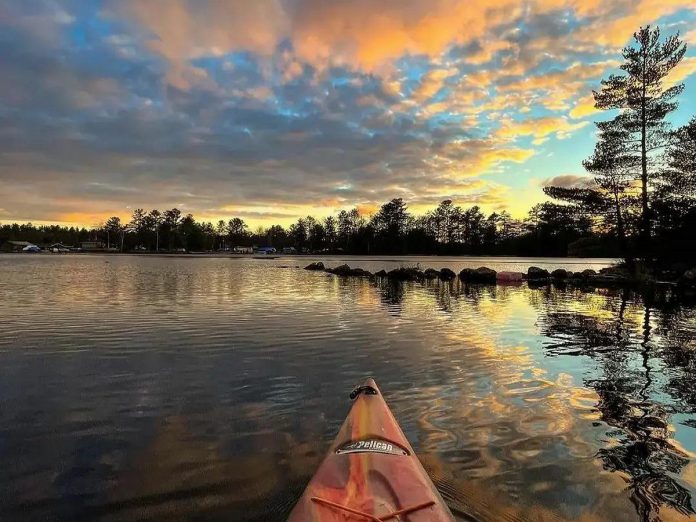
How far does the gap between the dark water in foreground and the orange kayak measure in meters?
0.97

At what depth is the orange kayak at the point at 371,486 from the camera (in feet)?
10.9

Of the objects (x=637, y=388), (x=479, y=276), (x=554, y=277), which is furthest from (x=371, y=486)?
(x=554, y=277)

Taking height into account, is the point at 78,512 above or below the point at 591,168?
below

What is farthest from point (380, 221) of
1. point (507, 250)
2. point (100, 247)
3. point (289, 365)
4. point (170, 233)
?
point (289, 365)

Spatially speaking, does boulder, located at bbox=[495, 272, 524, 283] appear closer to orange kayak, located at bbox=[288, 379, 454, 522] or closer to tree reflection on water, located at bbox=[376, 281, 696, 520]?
tree reflection on water, located at bbox=[376, 281, 696, 520]

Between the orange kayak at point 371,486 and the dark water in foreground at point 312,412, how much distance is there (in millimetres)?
969

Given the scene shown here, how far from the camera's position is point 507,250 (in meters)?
161

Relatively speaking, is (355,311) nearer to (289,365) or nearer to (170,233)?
(289,365)

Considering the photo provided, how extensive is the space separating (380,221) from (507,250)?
49367mm

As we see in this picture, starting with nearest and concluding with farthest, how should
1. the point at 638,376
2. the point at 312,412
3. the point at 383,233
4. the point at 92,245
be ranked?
the point at 312,412 < the point at 638,376 < the point at 383,233 < the point at 92,245

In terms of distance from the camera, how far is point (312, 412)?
7328 mm

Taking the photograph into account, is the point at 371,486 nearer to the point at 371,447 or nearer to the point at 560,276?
the point at 371,447

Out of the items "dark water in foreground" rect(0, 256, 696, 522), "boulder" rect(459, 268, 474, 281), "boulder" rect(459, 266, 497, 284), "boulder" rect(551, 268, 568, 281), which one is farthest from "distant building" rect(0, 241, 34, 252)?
"dark water in foreground" rect(0, 256, 696, 522)

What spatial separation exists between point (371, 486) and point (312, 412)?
378 centimetres
